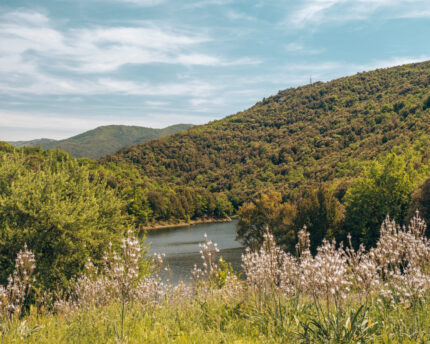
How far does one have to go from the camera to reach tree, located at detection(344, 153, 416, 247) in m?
35.2

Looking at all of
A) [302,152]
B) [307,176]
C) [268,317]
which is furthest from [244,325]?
[302,152]

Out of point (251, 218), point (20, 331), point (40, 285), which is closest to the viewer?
point (20, 331)

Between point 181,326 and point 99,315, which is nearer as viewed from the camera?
point 181,326

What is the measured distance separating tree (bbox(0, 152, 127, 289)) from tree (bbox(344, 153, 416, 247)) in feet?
91.7

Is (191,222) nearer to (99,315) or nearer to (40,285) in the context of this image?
(40,285)

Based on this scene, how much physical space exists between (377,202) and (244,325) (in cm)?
3498

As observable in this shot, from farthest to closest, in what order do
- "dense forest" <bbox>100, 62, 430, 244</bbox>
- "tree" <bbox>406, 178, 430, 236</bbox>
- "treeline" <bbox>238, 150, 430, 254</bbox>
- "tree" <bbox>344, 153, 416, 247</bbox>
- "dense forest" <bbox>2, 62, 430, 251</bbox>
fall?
"dense forest" <bbox>100, 62, 430, 244</bbox>
"dense forest" <bbox>2, 62, 430, 251</bbox>
"treeline" <bbox>238, 150, 430, 254</bbox>
"tree" <bbox>344, 153, 416, 247</bbox>
"tree" <bbox>406, 178, 430, 236</bbox>

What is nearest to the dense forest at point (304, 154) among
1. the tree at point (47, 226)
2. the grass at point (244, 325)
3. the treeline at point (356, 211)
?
the treeline at point (356, 211)

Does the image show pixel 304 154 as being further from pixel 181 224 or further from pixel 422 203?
pixel 422 203

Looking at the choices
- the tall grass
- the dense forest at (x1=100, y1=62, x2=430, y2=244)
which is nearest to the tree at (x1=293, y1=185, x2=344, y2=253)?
the tall grass

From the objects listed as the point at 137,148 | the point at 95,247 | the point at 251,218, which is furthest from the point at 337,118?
the point at 95,247

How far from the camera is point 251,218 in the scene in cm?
4494

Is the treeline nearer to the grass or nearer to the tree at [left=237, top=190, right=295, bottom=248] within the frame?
the tree at [left=237, top=190, right=295, bottom=248]

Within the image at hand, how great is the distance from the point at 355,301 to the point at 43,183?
14.2m
